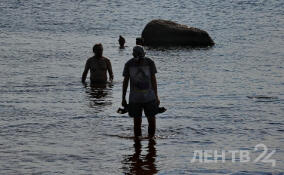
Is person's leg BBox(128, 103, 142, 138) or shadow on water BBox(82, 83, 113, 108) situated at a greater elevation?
person's leg BBox(128, 103, 142, 138)

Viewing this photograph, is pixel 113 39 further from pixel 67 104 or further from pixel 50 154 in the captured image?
pixel 50 154

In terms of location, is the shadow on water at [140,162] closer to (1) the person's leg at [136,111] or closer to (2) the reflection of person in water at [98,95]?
(1) the person's leg at [136,111]

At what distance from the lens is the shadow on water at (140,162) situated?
1082cm

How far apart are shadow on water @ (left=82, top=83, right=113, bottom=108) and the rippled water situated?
3cm

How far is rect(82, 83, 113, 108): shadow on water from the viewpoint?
16719 mm

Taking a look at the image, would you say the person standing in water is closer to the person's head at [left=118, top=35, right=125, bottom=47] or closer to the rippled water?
the rippled water

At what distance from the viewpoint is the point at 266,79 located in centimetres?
2127

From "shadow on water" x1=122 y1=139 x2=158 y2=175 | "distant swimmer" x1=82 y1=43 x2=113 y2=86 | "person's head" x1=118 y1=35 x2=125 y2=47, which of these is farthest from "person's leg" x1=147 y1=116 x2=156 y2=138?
"person's head" x1=118 y1=35 x2=125 y2=47

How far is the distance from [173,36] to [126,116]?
1658cm

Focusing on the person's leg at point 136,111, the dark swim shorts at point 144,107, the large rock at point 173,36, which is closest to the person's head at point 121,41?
the large rock at point 173,36

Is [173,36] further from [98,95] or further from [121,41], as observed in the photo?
[98,95]

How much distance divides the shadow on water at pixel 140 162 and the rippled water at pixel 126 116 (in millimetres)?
16

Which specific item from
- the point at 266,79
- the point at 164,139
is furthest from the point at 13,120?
the point at 266,79

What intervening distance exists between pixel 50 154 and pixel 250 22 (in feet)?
110
